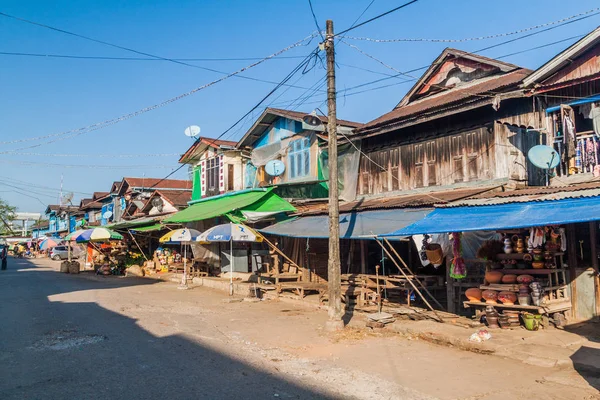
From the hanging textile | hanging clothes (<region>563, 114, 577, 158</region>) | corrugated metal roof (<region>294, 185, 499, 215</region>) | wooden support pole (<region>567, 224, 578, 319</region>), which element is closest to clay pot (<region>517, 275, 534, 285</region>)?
wooden support pole (<region>567, 224, 578, 319</region>)

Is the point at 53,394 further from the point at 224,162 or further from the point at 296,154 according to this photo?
the point at 224,162

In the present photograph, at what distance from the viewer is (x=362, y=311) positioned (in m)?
13.2

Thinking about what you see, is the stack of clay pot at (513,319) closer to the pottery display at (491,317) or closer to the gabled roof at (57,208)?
the pottery display at (491,317)

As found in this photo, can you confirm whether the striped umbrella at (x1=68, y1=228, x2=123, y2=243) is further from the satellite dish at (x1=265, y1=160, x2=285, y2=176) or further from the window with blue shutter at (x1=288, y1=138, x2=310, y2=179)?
the window with blue shutter at (x1=288, y1=138, x2=310, y2=179)

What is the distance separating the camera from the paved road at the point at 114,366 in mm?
6512

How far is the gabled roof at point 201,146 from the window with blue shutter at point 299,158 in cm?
485

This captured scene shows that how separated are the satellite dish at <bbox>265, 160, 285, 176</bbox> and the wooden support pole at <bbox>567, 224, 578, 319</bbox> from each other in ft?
37.3

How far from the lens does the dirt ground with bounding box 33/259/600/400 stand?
6629 mm

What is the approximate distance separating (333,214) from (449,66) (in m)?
8.83

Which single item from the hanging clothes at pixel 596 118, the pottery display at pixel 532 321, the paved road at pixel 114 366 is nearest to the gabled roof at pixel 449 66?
the hanging clothes at pixel 596 118

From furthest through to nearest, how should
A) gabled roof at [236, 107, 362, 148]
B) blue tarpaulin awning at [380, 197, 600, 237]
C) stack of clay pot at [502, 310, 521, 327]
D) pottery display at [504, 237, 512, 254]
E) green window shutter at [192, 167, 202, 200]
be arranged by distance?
green window shutter at [192, 167, 202, 200] < gabled roof at [236, 107, 362, 148] < pottery display at [504, 237, 512, 254] < stack of clay pot at [502, 310, 521, 327] < blue tarpaulin awning at [380, 197, 600, 237]

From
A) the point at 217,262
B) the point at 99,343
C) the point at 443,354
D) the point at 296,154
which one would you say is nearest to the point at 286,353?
the point at 443,354

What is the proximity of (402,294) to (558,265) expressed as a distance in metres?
5.03

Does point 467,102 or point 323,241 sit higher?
point 467,102
